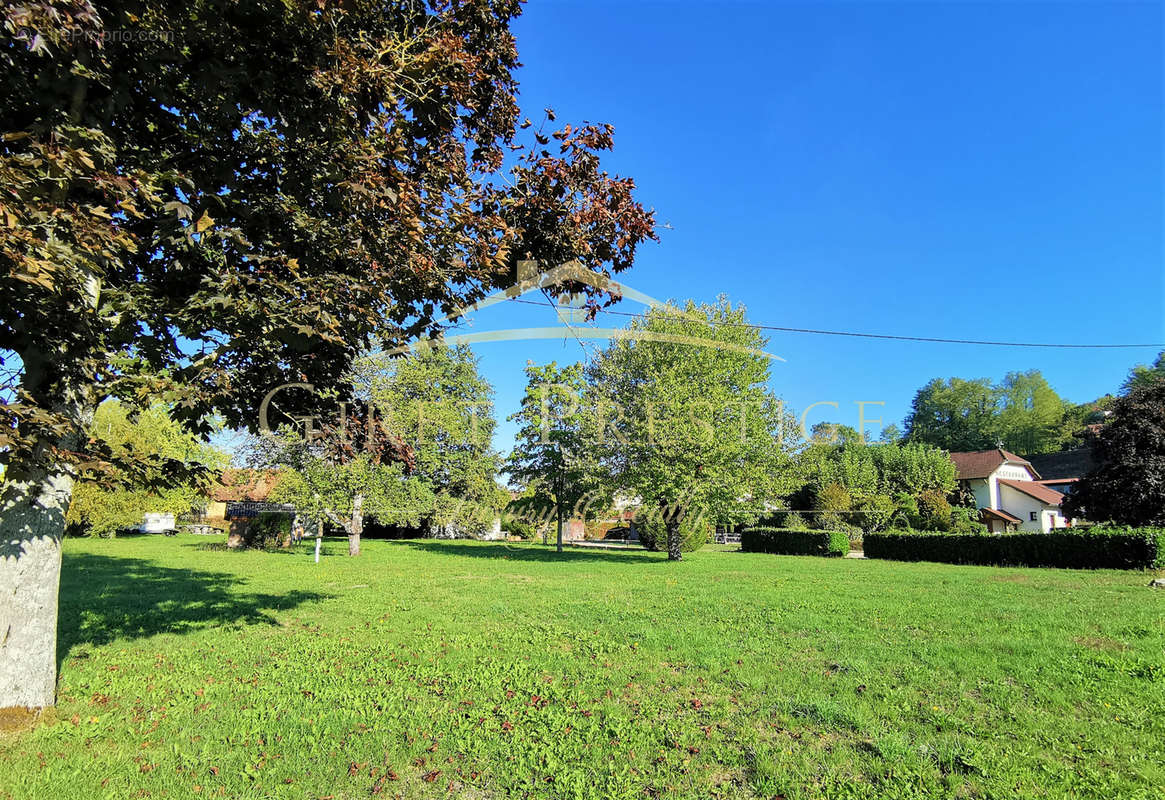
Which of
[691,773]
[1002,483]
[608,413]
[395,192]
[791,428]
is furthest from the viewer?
[1002,483]

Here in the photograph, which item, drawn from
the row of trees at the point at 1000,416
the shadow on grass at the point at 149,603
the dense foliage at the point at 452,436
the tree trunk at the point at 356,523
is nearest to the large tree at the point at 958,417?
the row of trees at the point at 1000,416

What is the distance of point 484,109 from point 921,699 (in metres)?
6.58

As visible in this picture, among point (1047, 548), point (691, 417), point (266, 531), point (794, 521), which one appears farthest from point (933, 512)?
point (266, 531)

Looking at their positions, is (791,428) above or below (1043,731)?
above

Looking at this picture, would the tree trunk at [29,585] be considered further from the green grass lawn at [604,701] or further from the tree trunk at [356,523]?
the tree trunk at [356,523]

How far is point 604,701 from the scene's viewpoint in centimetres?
491

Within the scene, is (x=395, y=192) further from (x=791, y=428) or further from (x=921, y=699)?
(x=791, y=428)

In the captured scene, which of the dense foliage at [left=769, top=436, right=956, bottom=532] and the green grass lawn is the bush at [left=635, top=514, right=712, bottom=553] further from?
the dense foliage at [left=769, top=436, right=956, bottom=532]

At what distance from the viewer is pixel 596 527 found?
52.0 meters

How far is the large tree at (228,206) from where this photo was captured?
10.3ft

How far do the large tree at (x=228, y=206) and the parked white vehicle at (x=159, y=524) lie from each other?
139ft

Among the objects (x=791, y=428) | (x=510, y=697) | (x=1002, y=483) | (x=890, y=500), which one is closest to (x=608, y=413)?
(x=791, y=428)

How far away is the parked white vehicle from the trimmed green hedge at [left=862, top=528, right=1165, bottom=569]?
1775 inches

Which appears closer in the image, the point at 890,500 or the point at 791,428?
the point at 791,428
